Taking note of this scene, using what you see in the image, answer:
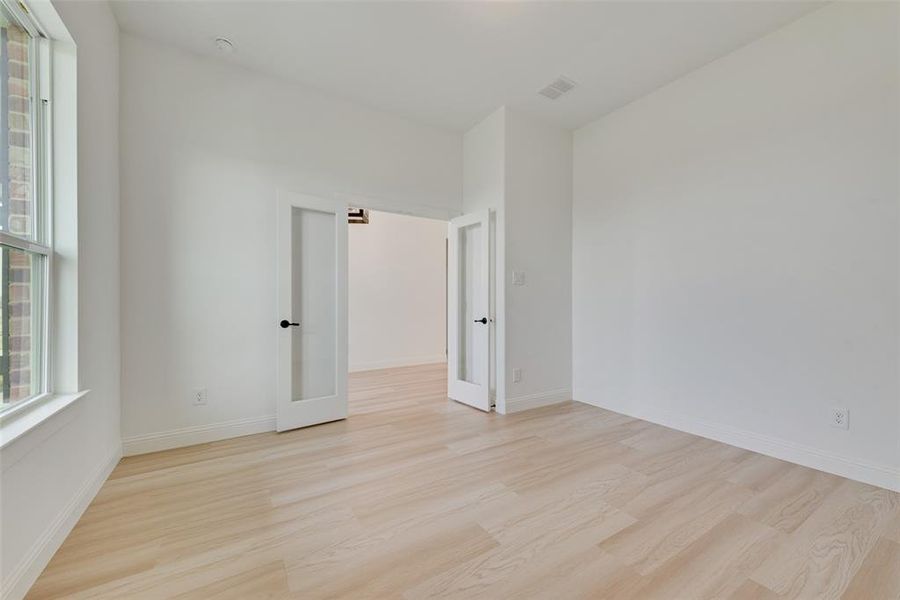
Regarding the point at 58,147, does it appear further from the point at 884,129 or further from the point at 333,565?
the point at 884,129

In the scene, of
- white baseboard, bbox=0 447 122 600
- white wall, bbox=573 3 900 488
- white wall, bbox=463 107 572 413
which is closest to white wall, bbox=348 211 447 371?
white wall, bbox=463 107 572 413

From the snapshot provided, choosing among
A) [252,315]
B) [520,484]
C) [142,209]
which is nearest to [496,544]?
[520,484]

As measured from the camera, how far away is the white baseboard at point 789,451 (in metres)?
2.02

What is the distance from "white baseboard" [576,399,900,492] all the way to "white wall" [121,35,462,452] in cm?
338

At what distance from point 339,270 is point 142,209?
4.56 ft

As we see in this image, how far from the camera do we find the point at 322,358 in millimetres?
3133

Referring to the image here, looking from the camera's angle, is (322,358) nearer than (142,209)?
No

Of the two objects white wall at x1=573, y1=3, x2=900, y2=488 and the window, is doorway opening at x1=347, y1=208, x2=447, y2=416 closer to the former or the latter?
white wall at x1=573, y1=3, x2=900, y2=488

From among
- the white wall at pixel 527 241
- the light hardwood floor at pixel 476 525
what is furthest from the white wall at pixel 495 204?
the light hardwood floor at pixel 476 525

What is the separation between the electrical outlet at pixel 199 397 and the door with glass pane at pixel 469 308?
2.24 metres

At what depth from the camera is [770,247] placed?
2.46 m

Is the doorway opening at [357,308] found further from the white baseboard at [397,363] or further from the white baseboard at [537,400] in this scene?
the white baseboard at [537,400]

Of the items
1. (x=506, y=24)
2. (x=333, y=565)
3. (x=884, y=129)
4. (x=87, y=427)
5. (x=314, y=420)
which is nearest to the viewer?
(x=333, y=565)

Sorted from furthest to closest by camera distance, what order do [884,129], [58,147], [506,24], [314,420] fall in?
[314,420] < [506,24] < [884,129] < [58,147]
